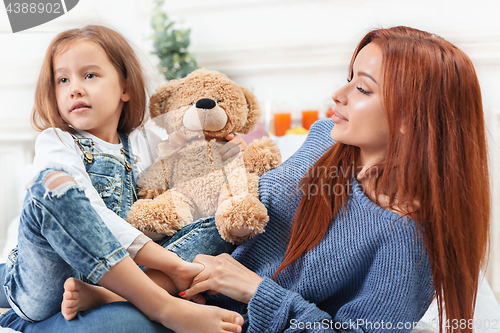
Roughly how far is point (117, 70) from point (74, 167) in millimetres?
307

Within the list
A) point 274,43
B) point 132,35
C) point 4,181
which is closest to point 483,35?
point 274,43

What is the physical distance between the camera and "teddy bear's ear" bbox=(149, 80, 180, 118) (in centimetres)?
98

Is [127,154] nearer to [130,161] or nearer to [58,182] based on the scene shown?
[130,161]

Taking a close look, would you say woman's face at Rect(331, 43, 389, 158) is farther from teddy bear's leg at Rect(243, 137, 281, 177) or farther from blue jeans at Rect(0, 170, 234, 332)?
blue jeans at Rect(0, 170, 234, 332)

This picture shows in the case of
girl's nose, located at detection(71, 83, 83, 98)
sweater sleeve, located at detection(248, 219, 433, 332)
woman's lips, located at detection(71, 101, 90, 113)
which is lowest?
sweater sleeve, located at detection(248, 219, 433, 332)

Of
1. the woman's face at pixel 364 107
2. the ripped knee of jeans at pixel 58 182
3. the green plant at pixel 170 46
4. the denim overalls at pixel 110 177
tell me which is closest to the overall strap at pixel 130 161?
the denim overalls at pixel 110 177

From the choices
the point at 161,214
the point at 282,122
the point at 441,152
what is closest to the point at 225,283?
the point at 161,214

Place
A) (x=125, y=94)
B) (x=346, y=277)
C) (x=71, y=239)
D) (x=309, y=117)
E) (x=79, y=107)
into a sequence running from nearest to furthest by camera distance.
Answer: (x=71, y=239)
(x=346, y=277)
(x=79, y=107)
(x=125, y=94)
(x=309, y=117)

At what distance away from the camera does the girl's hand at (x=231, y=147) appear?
96 centimetres

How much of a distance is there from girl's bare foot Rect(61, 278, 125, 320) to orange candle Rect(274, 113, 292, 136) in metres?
1.46

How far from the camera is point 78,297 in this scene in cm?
76

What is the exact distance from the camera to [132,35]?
90.7 inches

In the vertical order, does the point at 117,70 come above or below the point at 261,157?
above

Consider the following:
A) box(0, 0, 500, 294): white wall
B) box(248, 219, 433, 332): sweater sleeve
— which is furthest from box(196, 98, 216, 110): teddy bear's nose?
box(0, 0, 500, 294): white wall
